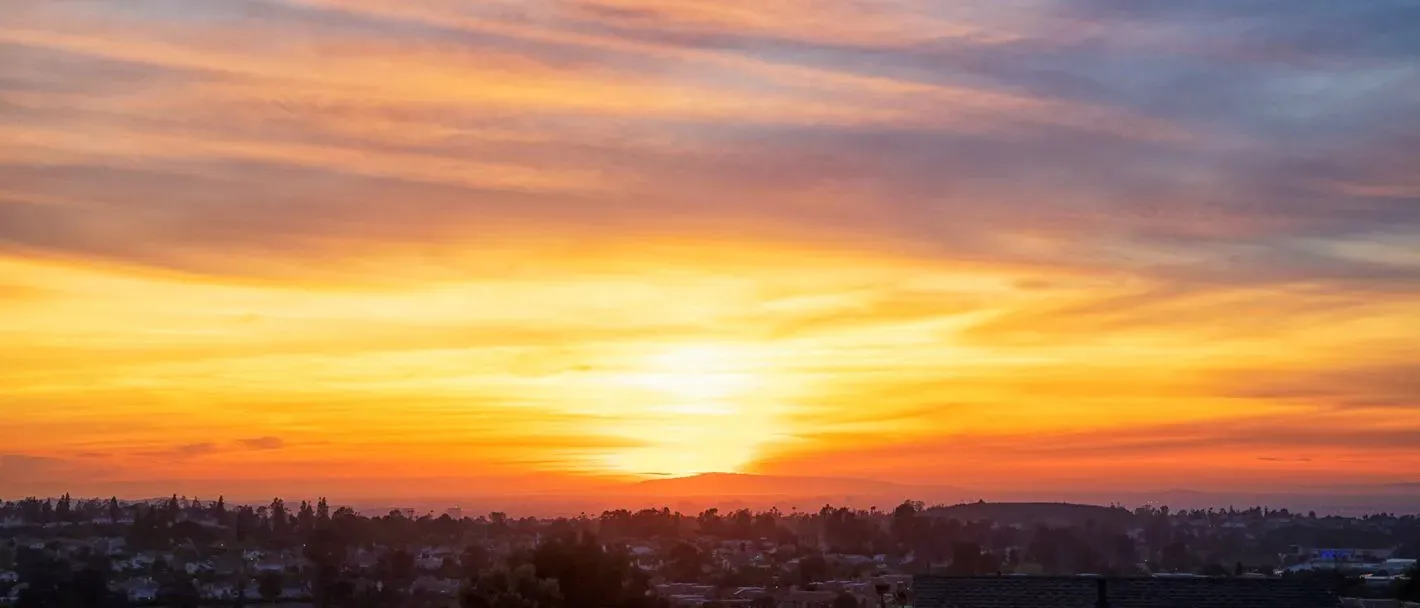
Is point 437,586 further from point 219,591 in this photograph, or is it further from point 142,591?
point 142,591

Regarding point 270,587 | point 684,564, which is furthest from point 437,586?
point 684,564

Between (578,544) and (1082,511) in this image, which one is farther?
(1082,511)

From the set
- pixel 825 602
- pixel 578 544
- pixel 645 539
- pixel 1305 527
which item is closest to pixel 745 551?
pixel 645 539

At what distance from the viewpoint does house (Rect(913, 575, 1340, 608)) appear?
23516 millimetres

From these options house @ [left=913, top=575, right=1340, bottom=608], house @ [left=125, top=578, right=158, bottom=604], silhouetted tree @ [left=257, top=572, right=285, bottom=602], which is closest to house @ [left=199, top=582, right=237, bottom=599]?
silhouetted tree @ [left=257, top=572, right=285, bottom=602]

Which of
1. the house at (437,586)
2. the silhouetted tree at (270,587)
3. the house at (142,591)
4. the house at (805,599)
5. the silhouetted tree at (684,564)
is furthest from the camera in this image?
the silhouetted tree at (684,564)

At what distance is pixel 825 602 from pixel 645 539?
65561mm

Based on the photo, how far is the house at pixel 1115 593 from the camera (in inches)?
926

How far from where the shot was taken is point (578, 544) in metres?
37.5

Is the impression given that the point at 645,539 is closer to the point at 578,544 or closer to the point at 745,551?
the point at 745,551

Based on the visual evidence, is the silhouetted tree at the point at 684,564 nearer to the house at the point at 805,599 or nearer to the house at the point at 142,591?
the house at the point at 805,599

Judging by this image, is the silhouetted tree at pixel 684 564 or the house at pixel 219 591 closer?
the house at pixel 219 591

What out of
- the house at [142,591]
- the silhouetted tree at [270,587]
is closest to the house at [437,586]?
the silhouetted tree at [270,587]

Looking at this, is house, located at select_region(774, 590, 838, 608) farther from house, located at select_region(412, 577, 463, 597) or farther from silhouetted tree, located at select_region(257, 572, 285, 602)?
silhouetted tree, located at select_region(257, 572, 285, 602)
